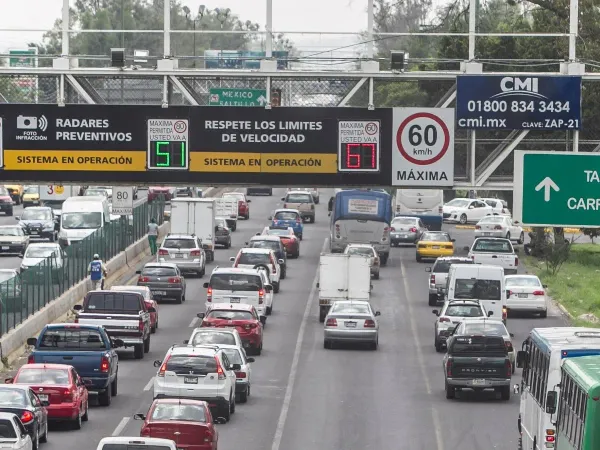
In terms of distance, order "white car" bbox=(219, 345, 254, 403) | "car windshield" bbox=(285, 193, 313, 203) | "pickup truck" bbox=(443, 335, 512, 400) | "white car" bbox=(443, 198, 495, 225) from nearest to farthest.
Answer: "white car" bbox=(219, 345, 254, 403), "pickup truck" bbox=(443, 335, 512, 400), "car windshield" bbox=(285, 193, 313, 203), "white car" bbox=(443, 198, 495, 225)

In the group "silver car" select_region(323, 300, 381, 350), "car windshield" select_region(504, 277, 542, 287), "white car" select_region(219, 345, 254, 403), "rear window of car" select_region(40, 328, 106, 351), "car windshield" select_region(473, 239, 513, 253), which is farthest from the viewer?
"car windshield" select_region(473, 239, 513, 253)

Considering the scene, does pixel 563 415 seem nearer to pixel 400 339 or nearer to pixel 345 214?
pixel 400 339

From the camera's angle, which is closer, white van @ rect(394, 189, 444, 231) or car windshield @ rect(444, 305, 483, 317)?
car windshield @ rect(444, 305, 483, 317)

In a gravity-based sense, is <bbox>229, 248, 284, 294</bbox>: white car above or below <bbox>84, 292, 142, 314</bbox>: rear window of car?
below

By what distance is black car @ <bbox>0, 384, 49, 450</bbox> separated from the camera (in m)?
28.7

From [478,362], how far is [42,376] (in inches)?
410

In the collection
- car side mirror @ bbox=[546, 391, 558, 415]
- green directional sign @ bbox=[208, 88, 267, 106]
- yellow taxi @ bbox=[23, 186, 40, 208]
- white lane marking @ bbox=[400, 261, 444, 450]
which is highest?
green directional sign @ bbox=[208, 88, 267, 106]

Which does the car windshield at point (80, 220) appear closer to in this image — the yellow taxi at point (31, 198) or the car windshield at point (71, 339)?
the yellow taxi at point (31, 198)

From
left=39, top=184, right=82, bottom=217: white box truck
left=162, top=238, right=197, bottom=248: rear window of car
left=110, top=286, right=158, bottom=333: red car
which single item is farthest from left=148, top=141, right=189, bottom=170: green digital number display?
left=39, top=184, right=82, bottom=217: white box truck

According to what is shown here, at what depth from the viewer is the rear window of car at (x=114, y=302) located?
1703 inches

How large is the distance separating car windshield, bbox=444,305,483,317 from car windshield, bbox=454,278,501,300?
343cm

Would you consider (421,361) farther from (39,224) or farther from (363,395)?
(39,224)

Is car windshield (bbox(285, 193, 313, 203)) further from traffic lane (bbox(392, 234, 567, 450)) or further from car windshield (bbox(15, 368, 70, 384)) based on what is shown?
car windshield (bbox(15, 368, 70, 384))

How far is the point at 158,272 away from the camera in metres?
56.4
